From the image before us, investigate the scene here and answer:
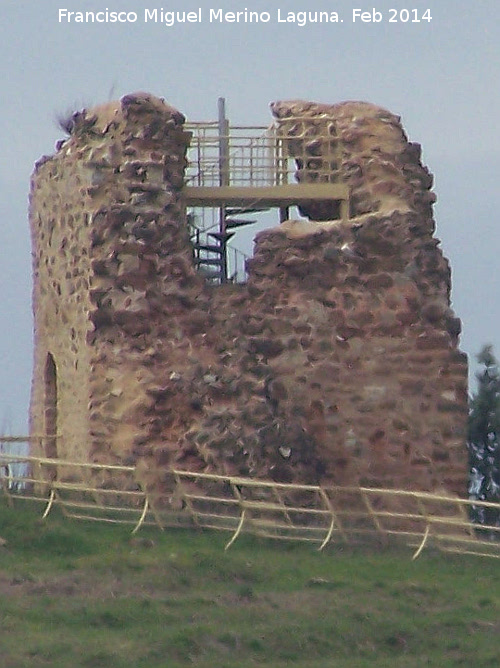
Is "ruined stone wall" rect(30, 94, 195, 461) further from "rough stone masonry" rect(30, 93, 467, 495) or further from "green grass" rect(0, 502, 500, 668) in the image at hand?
"green grass" rect(0, 502, 500, 668)

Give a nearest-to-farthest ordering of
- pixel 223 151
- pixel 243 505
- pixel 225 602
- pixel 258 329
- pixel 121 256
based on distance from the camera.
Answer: pixel 225 602 → pixel 243 505 → pixel 121 256 → pixel 258 329 → pixel 223 151

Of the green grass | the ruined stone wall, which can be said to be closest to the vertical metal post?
the ruined stone wall

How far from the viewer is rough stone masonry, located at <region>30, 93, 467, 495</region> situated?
20156mm

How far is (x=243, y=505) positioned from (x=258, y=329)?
12.0 feet

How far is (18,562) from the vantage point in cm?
1647

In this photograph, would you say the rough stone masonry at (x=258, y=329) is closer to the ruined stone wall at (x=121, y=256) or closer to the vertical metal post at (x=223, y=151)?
the ruined stone wall at (x=121, y=256)

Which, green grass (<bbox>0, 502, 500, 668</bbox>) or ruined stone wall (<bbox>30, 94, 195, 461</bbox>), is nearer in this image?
green grass (<bbox>0, 502, 500, 668</bbox>)

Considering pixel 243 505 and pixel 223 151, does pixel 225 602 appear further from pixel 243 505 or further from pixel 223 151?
pixel 223 151

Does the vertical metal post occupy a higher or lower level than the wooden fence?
higher

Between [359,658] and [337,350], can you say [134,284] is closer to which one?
[337,350]

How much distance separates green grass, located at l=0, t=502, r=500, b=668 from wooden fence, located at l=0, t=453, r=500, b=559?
0.25 m

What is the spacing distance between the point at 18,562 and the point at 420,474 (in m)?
5.76

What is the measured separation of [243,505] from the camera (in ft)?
57.2

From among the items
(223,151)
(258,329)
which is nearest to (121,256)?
(258,329)
